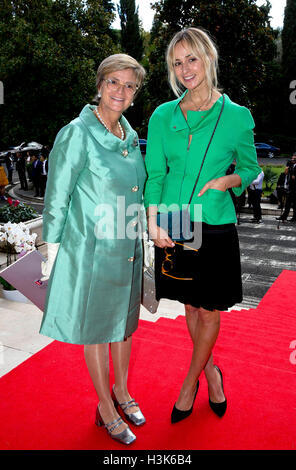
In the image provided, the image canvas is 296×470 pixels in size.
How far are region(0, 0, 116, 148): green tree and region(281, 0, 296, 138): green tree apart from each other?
24855 millimetres

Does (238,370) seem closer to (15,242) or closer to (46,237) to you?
(46,237)

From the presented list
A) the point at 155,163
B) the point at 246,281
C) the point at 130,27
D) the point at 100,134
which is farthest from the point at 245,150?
the point at 130,27

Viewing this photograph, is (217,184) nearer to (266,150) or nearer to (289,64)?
(266,150)

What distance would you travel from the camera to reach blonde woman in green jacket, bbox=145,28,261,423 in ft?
6.27

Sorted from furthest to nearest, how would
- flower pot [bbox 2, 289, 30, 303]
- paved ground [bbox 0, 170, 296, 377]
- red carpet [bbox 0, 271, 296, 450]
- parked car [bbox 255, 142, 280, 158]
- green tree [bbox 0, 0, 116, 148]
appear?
1. parked car [bbox 255, 142, 280, 158]
2. green tree [bbox 0, 0, 116, 148]
3. flower pot [bbox 2, 289, 30, 303]
4. paved ground [bbox 0, 170, 296, 377]
5. red carpet [bbox 0, 271, 296, 450]

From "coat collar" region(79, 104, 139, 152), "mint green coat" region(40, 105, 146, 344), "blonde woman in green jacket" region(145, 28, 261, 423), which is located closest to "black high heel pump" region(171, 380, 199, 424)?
"blonde woman in green jacket" region(145, 28, 261, 423)

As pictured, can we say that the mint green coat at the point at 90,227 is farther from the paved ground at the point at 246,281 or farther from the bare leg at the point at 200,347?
the paved ground at the point at 246,281

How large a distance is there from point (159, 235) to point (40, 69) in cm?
1175

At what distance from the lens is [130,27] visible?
113 ft

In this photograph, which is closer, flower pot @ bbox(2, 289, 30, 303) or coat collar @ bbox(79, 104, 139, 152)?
coat collar @ bbox(79, 104, 139, 152)

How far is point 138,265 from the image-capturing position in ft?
7.12

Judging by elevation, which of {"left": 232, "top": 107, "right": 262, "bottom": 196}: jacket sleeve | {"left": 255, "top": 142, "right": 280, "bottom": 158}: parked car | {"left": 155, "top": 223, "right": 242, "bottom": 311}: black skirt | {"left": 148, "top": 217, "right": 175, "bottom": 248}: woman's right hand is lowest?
{"left": 255, "top": 142, "right": 280, "bottom": 158}: parked car

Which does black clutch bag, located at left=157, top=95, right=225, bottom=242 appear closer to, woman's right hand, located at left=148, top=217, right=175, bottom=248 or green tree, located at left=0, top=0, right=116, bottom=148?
woman's right hand, located at left=148, top=217, right=175, bottom=248
